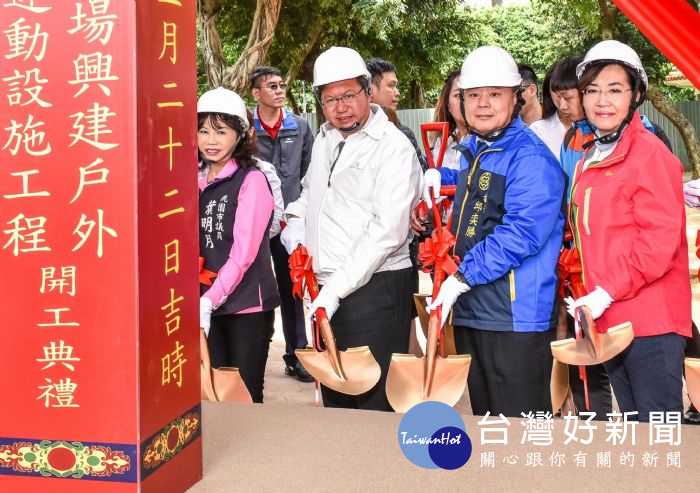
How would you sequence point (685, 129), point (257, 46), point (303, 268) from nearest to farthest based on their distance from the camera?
point (303, 268)
point (257, 46)
point (685, 129)

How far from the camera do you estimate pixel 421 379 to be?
1.69 m

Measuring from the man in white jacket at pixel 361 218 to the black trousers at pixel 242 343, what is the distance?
25 centimetres

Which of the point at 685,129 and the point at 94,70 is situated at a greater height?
the point at 685,129

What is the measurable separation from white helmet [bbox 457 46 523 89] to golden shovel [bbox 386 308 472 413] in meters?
0.78

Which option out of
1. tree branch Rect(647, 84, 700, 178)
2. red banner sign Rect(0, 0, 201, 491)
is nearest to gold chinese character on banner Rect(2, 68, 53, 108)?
red banner sign Rect(0, 0, 201, 491)

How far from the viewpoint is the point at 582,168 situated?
2.09 meters

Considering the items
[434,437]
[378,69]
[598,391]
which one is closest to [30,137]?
[434,437]

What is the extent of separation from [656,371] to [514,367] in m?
0.34

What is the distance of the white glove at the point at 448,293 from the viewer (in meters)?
2.00

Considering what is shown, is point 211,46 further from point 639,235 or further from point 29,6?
point 29,6

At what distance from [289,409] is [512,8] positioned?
26.2 meters

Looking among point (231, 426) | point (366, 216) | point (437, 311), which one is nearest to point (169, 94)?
point (231, 426)

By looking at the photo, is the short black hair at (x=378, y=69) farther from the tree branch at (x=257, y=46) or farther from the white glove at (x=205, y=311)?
the tree branch at (x=257, y=46)

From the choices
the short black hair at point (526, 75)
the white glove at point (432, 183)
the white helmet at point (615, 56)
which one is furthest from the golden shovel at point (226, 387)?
the short black hair at point (526, 75)
